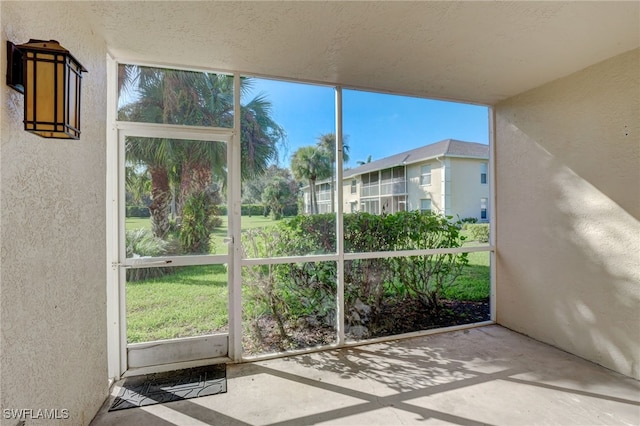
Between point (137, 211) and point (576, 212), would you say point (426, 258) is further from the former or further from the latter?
point (137, 211)

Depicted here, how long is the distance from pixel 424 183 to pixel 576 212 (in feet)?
4.63

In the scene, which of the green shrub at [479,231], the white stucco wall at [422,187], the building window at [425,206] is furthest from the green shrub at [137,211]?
the green shrub at [479,231]

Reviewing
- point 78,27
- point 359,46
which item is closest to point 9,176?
point 78,27

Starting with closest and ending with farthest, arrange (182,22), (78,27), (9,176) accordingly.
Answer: (9,176) < (78,27) < (182,22)

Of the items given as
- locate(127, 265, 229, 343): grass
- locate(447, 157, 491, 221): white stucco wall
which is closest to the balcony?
locate(447, 157, 491, 221): white stucco wall

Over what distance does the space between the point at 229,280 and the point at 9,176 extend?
1.75 metres

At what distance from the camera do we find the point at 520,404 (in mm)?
2062

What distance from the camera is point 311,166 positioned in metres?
2.98

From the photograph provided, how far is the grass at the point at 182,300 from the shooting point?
8.42 feet

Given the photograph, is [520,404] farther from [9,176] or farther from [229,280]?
[9,176]

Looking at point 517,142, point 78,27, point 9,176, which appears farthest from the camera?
point 517,142

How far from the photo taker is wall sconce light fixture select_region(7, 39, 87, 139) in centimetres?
127

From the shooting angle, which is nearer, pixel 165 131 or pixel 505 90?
pixel 165 131

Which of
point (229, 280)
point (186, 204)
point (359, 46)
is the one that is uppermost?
point (359, 46)
